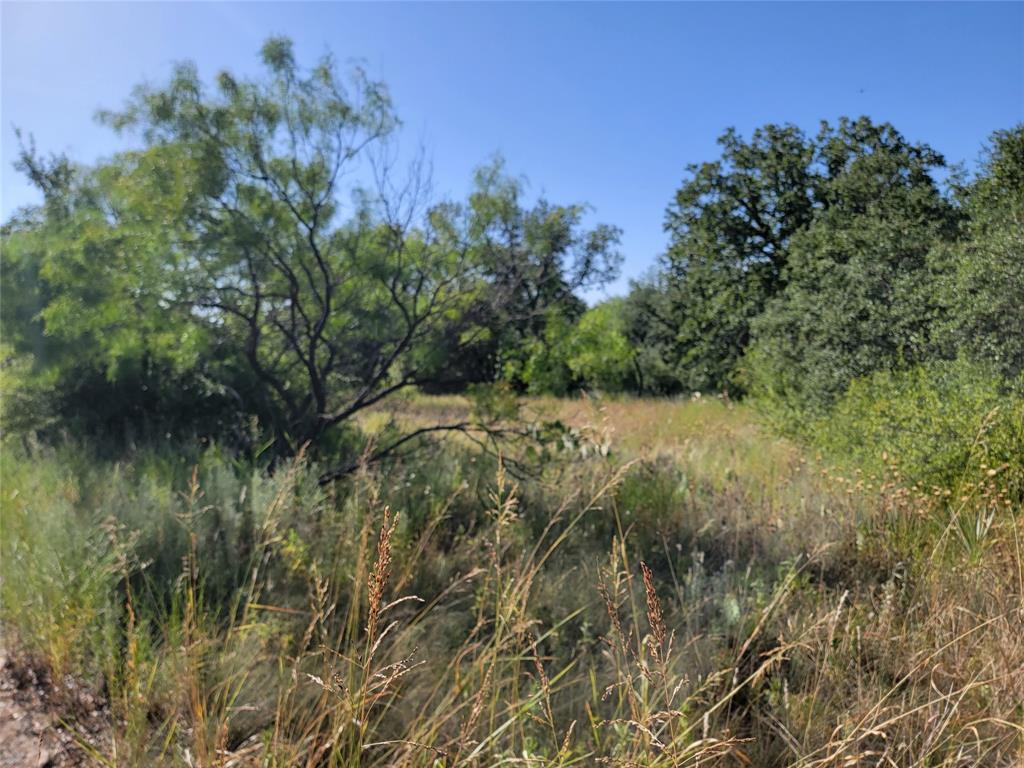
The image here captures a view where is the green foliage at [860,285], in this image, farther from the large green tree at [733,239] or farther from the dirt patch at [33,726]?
the dirt patch at [33,726]

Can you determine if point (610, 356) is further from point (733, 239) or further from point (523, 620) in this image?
point (523, 620)

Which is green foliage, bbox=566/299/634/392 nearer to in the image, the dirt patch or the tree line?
the tree line

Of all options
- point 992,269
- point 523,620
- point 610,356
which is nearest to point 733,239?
point 610,356

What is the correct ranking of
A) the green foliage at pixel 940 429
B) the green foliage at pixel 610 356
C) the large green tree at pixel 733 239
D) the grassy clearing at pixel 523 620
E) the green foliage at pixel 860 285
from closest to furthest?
the grassy clearing at pixel 523 620
the green foliage at pixel 940 429
the green foliage at pixel 860 285
the large green tree at pixel 733 239
the green foliage at pixel 610 356

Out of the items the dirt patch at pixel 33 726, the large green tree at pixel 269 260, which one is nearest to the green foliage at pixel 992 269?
the large green tree at pixel 269 260

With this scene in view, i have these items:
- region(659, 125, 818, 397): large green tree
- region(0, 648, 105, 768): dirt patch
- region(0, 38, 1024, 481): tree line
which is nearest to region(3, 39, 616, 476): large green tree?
region(0, 38, 1024, 481): tree line

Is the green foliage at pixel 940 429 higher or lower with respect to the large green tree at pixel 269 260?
lower

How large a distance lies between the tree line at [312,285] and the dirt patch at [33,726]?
8.35 feet

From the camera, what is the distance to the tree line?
4.14 meters

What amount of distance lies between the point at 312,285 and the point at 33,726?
308 cm

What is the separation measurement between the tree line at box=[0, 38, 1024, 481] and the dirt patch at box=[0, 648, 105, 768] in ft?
8.35

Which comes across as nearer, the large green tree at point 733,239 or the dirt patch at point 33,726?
the dirt patch at point 33,726

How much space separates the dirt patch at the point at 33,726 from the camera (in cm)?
174

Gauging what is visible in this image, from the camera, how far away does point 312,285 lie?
4414mm
